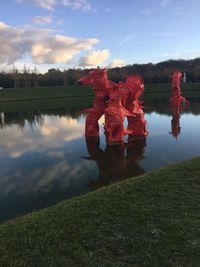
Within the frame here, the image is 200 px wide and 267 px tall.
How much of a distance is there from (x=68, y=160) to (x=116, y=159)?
1.99 metres

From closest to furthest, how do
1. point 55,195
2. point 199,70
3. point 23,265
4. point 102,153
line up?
1. point 23,265
2. point 55,195
3. point 102,153
4. point 199,70

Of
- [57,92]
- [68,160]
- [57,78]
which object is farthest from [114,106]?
[57,78]

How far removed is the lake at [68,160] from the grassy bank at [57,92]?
36513 millimetres

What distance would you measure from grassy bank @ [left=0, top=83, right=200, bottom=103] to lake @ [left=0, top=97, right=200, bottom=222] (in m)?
36.5

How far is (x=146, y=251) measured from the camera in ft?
18.0

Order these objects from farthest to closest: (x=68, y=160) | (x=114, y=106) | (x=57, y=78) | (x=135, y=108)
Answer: (x=57, y=78) → (x=135, y=108) → (x=114, y=106) → (x=68, y=160)

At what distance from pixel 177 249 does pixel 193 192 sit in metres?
2.77

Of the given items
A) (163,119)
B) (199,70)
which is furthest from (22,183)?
(199,70)

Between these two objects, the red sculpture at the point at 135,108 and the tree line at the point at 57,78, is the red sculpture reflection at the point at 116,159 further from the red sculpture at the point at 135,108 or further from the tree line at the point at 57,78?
the tree line at the point at 57,78

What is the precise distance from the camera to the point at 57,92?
62.2 meters

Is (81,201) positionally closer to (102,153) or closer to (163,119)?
(102,153)

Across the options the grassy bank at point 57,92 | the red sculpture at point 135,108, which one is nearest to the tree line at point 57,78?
the grassy bank at point 57,92

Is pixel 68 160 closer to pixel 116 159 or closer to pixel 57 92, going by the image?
pixel 116 159

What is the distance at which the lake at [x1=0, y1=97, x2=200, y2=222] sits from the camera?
10.2 meters
